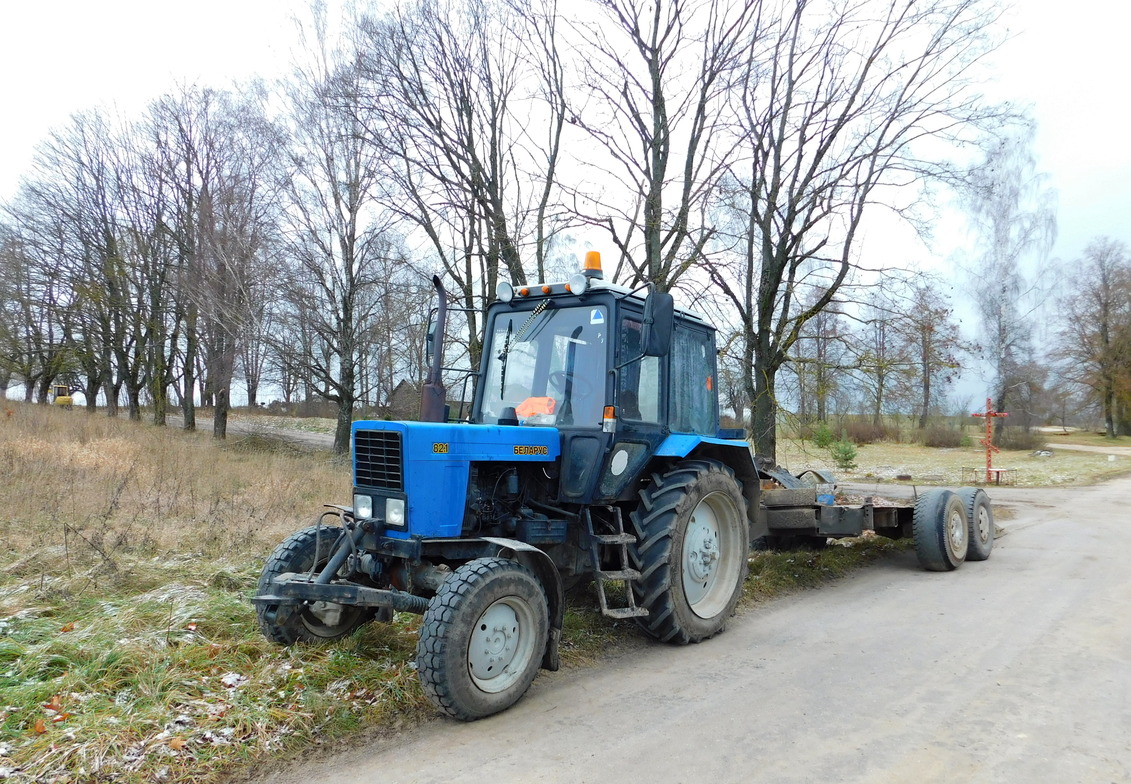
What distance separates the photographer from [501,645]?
3793mm

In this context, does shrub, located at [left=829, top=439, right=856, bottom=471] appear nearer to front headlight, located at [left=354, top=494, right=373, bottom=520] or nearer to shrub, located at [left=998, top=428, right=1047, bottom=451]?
front headlight, located at [left=354, top=494, right=373, bottom=520]

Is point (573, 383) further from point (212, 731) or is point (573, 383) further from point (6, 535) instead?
point (6, 535)

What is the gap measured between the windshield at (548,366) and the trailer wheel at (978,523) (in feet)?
18.8

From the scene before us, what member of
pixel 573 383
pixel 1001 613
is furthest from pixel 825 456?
pixel 573 383

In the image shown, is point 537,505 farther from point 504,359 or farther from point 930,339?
Answer: point 930,339

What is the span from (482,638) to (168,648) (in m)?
1.87

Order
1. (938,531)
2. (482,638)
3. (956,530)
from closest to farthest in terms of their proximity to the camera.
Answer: (482,638), (938,531), (956,530)

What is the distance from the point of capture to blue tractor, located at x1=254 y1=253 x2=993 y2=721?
3.79 m

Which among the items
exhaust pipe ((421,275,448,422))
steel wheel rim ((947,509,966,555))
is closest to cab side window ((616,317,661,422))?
exhaust pipe ((421,275,448,422))

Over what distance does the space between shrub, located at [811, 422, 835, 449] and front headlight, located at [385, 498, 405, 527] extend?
12.7 m

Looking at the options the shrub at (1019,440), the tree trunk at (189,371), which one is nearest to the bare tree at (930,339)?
the tree trunk at (189,371)

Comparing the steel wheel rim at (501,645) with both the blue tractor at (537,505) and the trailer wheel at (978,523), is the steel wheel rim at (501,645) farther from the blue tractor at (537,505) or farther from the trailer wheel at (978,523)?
the trailer wheel at (978,523)

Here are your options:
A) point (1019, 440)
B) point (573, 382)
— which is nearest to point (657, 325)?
point (573, 382)

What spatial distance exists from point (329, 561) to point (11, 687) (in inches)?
62.3
